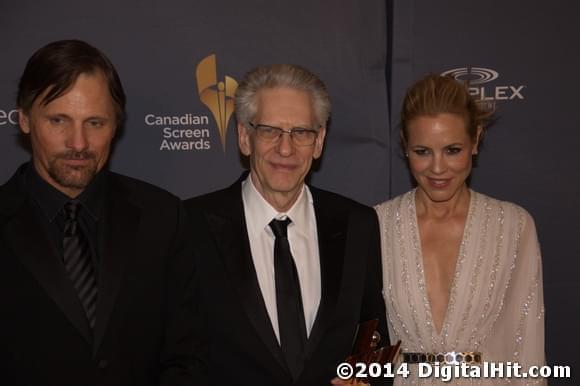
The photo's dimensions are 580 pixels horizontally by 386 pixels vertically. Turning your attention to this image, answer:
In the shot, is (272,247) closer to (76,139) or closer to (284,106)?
(284,106)

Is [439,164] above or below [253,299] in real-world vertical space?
above

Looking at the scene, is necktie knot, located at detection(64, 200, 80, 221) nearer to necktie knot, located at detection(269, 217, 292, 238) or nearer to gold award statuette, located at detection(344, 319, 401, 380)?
necktie knot, located at detection(269, 217, 292, 238)

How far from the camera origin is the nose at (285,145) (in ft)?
8.38

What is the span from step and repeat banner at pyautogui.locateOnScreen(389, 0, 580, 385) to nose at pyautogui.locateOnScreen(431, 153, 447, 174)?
35.2 inches

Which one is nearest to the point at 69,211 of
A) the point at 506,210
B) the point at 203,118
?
the point at 203,118

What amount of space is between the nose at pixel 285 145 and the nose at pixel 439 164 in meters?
0.61

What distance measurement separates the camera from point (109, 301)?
7.50 ft

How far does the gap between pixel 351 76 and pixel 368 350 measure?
1.72 m

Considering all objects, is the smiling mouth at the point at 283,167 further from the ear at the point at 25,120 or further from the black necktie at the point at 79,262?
the ear at the point at 25,120

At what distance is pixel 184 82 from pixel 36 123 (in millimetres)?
1318

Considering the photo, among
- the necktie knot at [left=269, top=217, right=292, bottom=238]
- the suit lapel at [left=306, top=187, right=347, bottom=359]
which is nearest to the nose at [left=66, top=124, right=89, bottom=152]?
the necktie knot at [left=269, top=217, right=292, bottom=238]

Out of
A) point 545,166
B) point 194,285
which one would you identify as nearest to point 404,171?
point 545,166

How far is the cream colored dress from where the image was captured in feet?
9.18

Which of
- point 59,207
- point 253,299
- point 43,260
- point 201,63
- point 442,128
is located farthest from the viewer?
point 201,63
